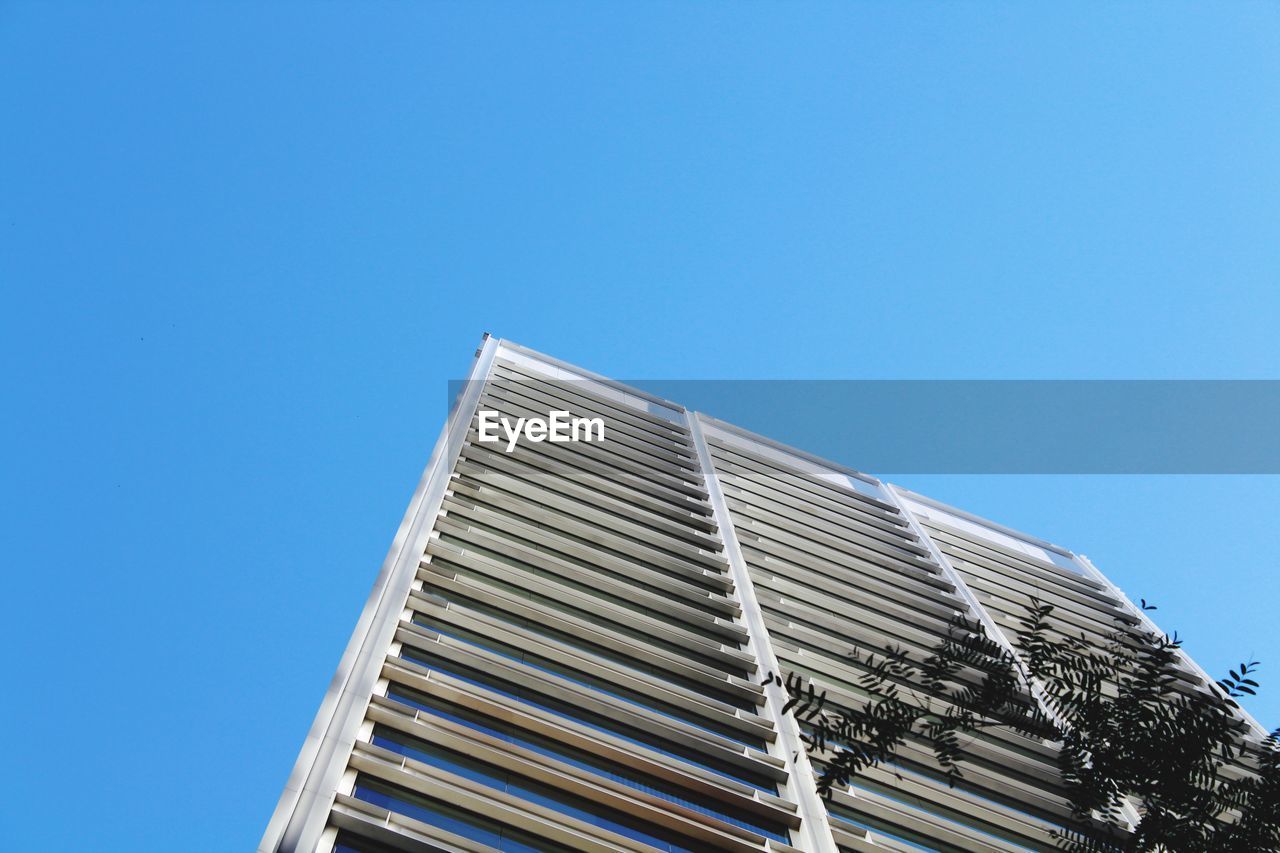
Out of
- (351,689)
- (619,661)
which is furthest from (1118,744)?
(619,661)

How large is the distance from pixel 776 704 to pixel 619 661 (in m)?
1.71

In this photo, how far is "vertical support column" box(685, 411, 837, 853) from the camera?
9.45 metres

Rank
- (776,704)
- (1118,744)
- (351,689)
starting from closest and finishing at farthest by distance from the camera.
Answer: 1. (1118,744)
2. (351,689)
3. (776,704)

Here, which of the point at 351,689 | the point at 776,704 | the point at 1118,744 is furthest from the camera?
the point at 776,704

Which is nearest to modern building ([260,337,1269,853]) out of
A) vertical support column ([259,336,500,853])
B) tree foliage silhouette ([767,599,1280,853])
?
vertical support column ([259,336,500,853])

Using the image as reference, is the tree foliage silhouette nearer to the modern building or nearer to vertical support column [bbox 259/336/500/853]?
the modern building

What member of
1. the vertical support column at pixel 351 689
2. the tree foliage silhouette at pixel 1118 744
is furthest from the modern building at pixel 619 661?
the tree foliage silhouette at pixel 1118 744

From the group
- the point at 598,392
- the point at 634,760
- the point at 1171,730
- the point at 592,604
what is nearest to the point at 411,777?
the point at 634,760

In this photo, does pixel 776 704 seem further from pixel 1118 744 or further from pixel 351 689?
pixel 1118 744

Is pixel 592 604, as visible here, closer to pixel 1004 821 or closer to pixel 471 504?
pixel 471 504

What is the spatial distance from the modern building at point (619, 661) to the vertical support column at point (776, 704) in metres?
0.03

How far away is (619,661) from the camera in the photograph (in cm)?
1152

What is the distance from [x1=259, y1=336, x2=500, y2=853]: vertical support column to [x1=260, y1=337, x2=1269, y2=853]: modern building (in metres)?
0.02

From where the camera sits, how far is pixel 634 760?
31.3 ft
